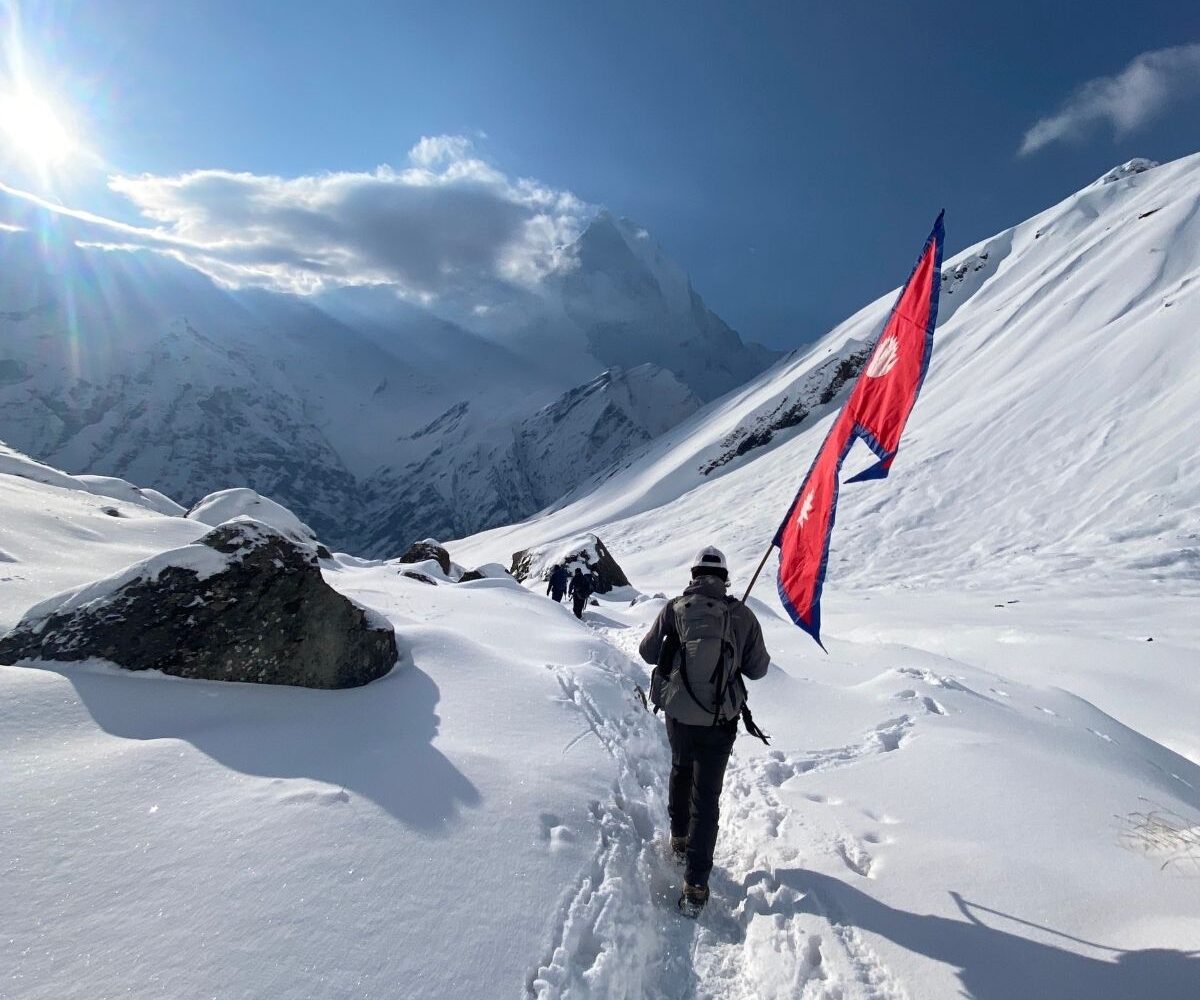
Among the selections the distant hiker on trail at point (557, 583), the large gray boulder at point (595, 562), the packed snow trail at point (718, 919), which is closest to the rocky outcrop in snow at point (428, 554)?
the large gray boulder at point (595, 562)

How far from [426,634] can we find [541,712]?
8.18 feet

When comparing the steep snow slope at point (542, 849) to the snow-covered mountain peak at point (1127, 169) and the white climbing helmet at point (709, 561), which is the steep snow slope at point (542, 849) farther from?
the snow-covered mountain peak at point (1127, 169)

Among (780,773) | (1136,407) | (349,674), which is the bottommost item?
(780,773)

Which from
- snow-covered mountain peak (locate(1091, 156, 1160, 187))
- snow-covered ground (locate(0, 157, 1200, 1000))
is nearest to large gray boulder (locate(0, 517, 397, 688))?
snow-covered ground (locate(0, 157, 1200, 1000))

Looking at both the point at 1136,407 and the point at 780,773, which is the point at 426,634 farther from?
the point at 1136,407

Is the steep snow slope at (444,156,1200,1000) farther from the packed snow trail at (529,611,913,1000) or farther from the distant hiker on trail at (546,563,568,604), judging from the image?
the distant hiker on trail at (546,563,568,604)

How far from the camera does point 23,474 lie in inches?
1012

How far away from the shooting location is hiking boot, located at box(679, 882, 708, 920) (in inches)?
157

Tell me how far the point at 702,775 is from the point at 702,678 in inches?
26.3

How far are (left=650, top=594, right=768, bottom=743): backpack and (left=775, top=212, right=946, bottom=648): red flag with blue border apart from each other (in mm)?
1132

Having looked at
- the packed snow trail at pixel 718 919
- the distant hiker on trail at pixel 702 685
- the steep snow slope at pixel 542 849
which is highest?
the distant hiker on trail at pixel 702 685

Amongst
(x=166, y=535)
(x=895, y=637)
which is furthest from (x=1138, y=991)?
(x=166, y=535)

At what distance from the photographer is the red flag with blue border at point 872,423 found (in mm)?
5098

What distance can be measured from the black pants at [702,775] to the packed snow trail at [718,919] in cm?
36
